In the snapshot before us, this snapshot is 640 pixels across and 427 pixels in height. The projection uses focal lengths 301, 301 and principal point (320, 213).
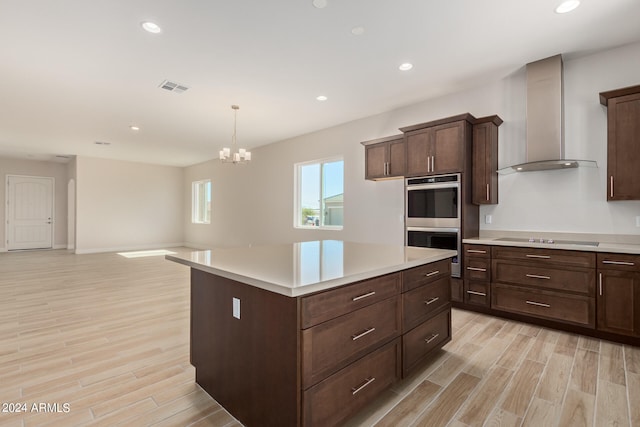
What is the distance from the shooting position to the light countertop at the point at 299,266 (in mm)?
1321

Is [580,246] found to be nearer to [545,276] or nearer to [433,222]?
[545,276]

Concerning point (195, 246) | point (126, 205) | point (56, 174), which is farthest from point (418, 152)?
point (56, 174)

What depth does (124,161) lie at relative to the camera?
9.49 metres

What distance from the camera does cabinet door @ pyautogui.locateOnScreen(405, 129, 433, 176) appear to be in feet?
12.9

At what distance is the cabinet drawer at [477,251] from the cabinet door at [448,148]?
0.93 meters

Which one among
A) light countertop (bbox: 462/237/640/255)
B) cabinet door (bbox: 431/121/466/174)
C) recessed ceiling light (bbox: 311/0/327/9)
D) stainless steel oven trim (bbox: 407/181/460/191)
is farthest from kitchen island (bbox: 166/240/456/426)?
recessed ceiling light (bbox: 311/0/327/9)

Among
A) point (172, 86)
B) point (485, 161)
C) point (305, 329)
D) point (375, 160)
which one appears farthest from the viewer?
point (375, 160)

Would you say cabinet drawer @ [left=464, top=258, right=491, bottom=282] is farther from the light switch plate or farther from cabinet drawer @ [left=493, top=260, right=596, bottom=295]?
the light switch plate

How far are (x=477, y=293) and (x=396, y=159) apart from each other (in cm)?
208

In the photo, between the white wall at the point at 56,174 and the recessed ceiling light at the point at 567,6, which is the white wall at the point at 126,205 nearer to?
the white wall at the point at 56,174

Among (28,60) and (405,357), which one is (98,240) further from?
(405,357)

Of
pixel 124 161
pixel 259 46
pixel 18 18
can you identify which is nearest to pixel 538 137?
pixel 259 46

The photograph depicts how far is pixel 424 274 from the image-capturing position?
2135 millimetres

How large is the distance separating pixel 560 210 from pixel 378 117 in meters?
2.92
